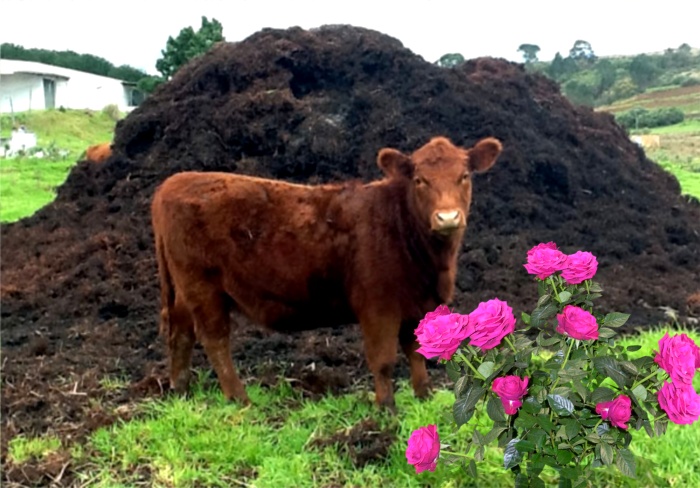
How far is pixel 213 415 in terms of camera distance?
4.68m

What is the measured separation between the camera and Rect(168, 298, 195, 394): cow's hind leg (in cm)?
508

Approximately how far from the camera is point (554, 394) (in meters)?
2.36

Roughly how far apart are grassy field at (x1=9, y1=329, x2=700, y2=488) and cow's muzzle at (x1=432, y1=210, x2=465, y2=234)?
39.3 inches

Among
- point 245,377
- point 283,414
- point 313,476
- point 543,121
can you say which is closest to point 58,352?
point 245,377

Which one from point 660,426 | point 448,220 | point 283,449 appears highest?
point 448,220

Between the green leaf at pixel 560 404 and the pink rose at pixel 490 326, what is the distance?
0.23 metres

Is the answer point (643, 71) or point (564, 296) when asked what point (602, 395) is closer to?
point (564, 296)

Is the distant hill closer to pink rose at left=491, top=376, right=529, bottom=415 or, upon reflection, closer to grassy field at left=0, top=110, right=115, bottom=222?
grassy field at left=0, top=110, right=115, bottom=222

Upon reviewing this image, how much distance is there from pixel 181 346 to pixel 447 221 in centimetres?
200

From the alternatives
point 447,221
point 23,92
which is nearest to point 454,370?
point 447,221

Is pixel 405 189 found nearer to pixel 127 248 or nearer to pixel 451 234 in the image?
pixel 451 234

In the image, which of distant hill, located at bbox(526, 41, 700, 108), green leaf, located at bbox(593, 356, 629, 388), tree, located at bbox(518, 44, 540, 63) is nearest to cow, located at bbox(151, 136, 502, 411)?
green leaf, located at bbox(593, 356, 629, 388)

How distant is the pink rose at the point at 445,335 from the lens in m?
2.32

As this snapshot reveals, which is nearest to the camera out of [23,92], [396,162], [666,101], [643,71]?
[396,162]
